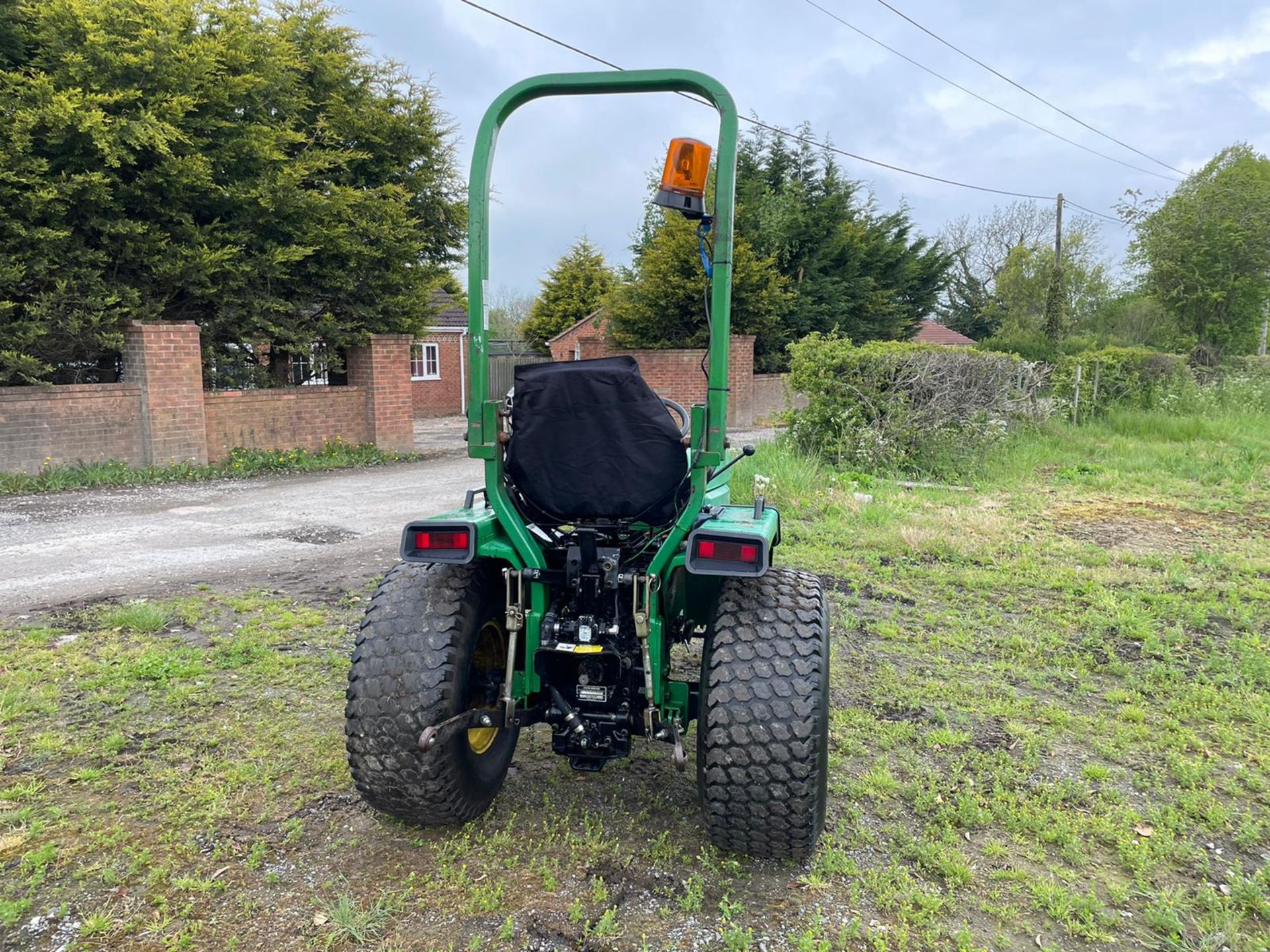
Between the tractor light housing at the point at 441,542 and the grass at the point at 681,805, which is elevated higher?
the tractor light housing at the point at 441,542

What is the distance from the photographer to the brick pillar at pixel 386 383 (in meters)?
13.4

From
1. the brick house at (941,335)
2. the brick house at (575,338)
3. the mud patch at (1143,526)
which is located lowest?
the mud patch at (1143,526)

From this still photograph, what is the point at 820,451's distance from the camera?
1084 cm

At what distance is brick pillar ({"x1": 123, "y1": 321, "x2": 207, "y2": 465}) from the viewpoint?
10.4m

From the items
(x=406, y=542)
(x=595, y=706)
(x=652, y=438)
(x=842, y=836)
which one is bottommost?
(x=842, y=836)

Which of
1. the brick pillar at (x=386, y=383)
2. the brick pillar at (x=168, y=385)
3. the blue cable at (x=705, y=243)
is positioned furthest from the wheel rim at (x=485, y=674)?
the brick pillar at (x=386, y=383)

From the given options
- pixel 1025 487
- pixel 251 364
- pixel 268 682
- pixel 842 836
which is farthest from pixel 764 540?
pixel 251 364

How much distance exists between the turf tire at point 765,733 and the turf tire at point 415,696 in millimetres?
816

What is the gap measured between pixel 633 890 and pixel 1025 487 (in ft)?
28.2

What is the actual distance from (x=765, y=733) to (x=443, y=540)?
121 centimetres

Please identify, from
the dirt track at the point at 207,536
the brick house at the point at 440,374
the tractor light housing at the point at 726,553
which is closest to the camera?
the tractor light housing at the point at 726,553

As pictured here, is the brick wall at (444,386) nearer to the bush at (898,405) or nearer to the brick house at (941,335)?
the bush at (898,405)

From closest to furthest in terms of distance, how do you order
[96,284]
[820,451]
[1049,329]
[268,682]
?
1. [268,682]
2. [96,284]
3. [820,451]
4. [1049,329]

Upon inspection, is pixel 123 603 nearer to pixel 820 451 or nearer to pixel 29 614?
pixel 29 614
